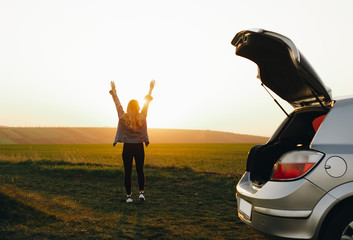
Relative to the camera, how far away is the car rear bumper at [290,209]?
117 inches

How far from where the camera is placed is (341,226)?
2.92 metres

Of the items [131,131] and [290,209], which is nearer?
[290,209]

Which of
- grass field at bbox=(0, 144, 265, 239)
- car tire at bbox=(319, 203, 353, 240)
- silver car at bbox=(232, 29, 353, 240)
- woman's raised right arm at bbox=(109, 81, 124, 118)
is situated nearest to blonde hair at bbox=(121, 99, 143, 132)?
woman's raised right arm at bbox=(109, 81, 124, 118)

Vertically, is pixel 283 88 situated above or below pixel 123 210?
above

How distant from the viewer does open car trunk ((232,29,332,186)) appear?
10.9 ft

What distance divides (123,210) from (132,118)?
182cm

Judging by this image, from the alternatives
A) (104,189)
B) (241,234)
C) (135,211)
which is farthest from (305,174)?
(104,189)

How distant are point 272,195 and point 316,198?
381 mm

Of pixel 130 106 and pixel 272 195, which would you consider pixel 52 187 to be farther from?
pixel 272 195

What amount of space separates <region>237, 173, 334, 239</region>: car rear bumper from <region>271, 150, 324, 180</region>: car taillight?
7 cm

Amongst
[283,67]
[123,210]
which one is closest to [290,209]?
[283,67]

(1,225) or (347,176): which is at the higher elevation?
(347,176)

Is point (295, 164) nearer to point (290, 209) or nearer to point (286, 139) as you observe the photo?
point (290, 209)

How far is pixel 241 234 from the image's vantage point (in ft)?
16.1
